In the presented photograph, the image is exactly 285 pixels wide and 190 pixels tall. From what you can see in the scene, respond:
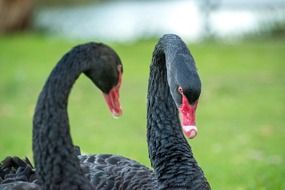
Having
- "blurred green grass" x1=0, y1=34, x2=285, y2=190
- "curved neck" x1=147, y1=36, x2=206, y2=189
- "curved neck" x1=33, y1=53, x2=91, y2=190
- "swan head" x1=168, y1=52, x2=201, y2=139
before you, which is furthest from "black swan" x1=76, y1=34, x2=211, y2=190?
"blurred green grass" x1=0, y1=34, x2=285, y2=190

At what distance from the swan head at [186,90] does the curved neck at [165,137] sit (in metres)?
0.36

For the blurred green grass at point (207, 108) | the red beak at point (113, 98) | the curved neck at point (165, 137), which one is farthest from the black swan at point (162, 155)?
the blurred green grass at point (207, 108)

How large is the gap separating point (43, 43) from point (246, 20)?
462 centimetres

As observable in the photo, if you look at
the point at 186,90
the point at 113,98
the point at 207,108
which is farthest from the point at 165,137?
the point at 207,108

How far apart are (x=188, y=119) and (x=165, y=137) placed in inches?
25.6

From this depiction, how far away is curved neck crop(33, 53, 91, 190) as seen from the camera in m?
3.19


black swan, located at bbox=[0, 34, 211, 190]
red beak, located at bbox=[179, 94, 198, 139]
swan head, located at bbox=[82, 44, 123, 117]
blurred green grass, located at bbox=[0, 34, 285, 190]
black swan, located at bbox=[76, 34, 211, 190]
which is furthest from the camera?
blurred green grass, located at bbox=[0, 34, 285, 190]

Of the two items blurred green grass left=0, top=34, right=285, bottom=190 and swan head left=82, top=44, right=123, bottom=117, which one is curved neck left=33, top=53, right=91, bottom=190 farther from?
blurred green grass left=0, top=34, right=285, bottom=190

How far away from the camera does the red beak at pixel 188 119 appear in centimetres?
312

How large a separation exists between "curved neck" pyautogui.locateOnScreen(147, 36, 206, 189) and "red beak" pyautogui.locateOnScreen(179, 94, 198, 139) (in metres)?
0.49

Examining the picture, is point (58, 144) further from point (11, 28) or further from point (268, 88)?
point (11, 28)

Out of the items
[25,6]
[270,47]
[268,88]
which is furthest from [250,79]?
[25,6]

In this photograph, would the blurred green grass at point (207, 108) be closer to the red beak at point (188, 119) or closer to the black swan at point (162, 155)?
the black swan at point (162, 155)

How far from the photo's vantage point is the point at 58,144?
3.23 m
